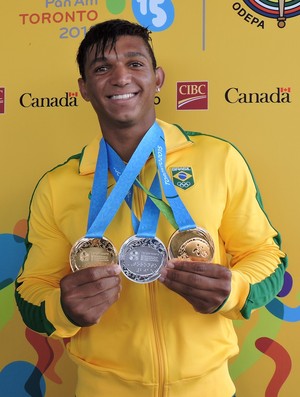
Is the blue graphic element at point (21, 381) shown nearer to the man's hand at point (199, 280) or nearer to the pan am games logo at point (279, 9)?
the man's hand at point (199, 280)

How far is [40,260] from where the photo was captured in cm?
156

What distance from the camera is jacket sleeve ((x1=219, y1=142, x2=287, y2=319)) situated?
1.40 meters

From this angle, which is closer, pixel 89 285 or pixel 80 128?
pixel 89 285

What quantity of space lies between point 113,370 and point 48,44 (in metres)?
1.08

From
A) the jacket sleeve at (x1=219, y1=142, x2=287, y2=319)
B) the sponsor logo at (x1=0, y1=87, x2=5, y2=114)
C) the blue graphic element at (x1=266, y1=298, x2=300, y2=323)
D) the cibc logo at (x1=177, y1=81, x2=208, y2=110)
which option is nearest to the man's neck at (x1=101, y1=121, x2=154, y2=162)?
the jacket sleeve at (x1=219, y1=142, x2=287, y2=319)

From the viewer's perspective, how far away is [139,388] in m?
1.41

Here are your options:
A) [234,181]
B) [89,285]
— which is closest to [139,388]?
[89,285]

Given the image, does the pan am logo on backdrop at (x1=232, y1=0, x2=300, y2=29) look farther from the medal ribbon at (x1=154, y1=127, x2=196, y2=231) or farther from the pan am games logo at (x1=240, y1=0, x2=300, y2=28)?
the medal ribbon at (x1=154, y1=127, x2=196, y2=231)

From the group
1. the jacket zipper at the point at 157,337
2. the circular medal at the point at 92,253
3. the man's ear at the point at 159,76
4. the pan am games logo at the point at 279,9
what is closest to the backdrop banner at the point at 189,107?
the pan am games logo at the point at 279,9

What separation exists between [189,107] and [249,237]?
1.82 ft

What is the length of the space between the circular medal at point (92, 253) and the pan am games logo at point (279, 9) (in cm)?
90

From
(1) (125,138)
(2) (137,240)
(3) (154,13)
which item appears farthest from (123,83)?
(3) (154,13)

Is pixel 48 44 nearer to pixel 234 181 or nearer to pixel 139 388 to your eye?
pixel 234 181

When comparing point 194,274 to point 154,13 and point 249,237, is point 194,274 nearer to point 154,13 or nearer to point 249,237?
point 249,237
